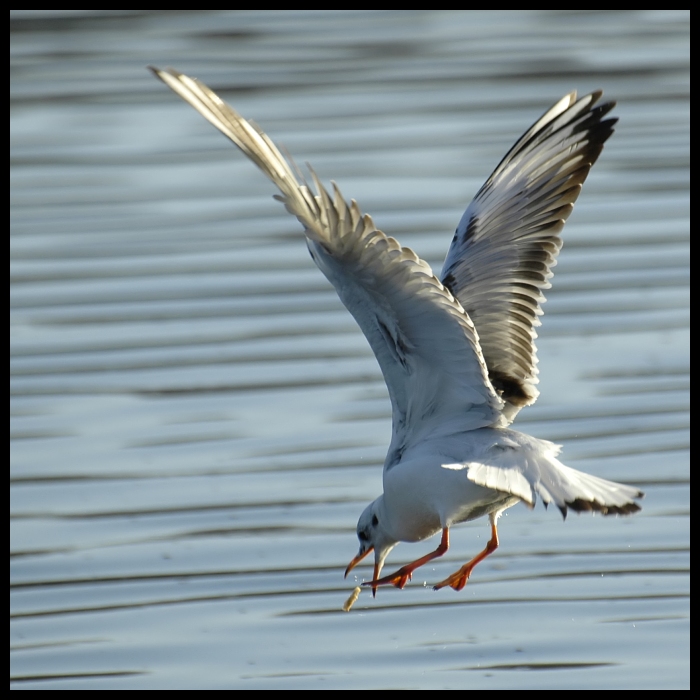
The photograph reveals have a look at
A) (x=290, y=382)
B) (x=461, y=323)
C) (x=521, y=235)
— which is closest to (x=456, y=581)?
(x=461, y=323)

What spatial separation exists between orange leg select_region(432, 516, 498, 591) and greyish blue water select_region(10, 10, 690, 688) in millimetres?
327

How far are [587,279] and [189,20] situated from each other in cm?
898

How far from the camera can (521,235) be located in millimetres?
7922

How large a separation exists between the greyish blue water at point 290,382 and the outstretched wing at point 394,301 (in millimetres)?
1269

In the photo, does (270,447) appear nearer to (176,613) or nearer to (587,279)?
(176,613)

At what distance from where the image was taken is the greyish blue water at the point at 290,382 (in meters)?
7.83

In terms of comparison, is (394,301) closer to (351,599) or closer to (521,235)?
(521,235)

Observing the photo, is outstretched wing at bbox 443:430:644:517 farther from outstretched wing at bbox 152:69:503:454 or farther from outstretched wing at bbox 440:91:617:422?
outstretched wing at bbox 440:91:617:422

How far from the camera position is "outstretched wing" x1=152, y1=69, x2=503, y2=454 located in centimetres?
601

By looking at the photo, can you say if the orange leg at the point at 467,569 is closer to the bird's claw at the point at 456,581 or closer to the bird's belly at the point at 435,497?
the bird's claw at the point at 456,581

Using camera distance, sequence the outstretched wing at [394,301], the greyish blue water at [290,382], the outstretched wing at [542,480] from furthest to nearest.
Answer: the greyish blue water at [290,382] < the outstretched wing at [542,480] < the outstretched wing at [394,301]

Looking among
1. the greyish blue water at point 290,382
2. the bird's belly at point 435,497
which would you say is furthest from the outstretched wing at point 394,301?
the greyish blue water at point 290,382

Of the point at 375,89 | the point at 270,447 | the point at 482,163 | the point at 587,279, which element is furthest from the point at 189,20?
the point at 270,447

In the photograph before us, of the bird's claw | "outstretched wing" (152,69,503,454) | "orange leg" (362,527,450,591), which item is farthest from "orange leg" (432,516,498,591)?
"outstretched wing" (152,69,503,454)
